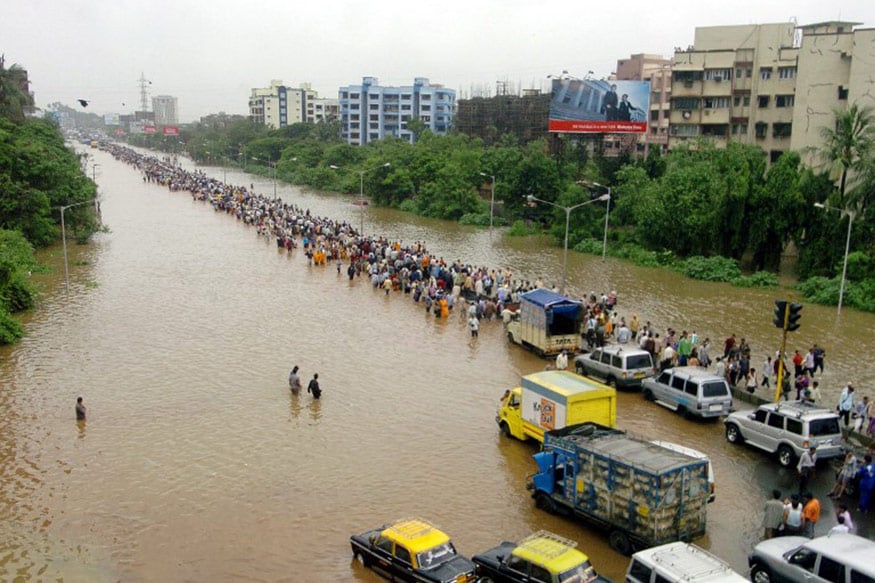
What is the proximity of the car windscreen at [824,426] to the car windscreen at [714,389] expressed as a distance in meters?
3.12

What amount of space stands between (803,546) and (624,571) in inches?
102

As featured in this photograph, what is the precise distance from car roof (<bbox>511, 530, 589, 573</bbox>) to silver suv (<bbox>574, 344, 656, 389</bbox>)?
1020 cm

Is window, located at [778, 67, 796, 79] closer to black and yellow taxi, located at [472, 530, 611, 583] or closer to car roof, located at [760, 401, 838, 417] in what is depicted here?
car roof, located at [760, 401, 838, 417]

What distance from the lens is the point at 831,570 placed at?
10.5 m

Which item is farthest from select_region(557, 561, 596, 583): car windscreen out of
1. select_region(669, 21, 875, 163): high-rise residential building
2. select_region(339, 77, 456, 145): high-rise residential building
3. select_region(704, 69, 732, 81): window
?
select_region(339, 77, 456, 145): high-rise residential building

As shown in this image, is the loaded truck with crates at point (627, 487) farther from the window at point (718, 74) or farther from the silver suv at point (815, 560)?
the window at point (718, 74)

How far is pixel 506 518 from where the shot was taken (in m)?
13.9

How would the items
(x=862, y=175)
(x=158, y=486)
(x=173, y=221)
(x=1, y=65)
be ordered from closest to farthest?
(x=158, y=486) → (x=862, y=175) → (x=173, y=221) → (x=1, y=65)

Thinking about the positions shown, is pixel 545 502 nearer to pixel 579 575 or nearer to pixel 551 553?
pixel 551 553

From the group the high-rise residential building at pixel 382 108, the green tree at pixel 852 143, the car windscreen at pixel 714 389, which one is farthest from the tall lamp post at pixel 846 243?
the high-rise residential building at pixel 382 108

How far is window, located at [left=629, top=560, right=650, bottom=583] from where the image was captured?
10273 mm

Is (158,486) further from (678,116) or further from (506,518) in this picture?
(678,116)

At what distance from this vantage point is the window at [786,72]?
2275 inches

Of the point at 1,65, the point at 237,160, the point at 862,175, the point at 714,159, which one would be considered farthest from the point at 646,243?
the point at 237,160
